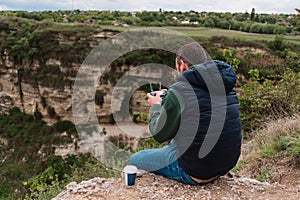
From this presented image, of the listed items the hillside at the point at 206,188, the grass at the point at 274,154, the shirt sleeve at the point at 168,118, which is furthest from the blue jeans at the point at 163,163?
the grass at the point at 274,154

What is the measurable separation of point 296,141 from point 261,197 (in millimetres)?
1182

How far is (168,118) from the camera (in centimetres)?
237

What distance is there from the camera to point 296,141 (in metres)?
3.72

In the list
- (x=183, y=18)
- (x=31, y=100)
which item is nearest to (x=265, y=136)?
(x=31, y=100)

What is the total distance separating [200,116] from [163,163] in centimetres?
71

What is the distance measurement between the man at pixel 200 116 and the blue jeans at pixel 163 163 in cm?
12

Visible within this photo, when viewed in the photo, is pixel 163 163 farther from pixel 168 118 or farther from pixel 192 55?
pixel 192 55

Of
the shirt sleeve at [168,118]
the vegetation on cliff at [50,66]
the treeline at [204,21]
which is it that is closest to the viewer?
the shirt sleeve at [168,118]

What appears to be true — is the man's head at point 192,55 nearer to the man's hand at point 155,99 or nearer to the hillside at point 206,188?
the man's hand at point 155,99

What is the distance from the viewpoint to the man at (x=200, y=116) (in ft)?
7.71

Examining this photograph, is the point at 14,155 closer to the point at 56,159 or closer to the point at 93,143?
the point at 56,159

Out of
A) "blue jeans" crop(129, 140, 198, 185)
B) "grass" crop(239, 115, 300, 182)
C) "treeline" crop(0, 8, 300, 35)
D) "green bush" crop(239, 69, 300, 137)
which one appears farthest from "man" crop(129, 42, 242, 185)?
"treeline" crop(0, 8, 300, 35)

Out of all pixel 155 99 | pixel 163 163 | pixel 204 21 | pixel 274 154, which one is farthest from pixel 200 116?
pixel 204 21

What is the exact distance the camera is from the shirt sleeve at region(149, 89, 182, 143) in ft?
7.66
